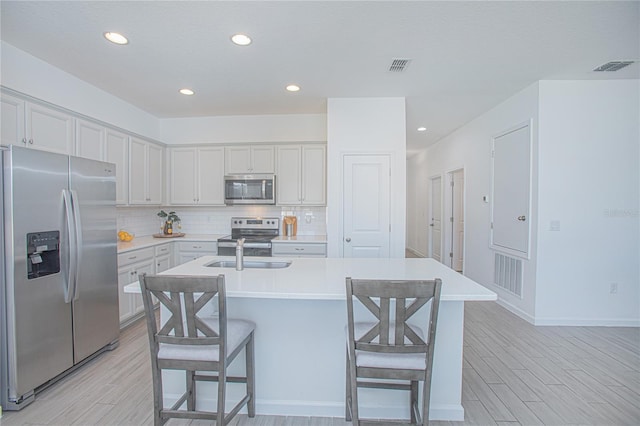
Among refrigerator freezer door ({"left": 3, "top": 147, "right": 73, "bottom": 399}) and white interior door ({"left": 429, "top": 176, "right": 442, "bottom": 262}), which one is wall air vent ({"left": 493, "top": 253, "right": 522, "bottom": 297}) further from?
refrigerator freezer door ({"left": 3, "top": 147, "right": 73, "bottom": 399})

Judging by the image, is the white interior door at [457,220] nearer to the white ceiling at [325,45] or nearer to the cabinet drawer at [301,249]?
the white ceiling at [325,45]

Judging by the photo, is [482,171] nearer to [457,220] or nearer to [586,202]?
[586,202]

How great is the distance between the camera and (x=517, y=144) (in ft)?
12.4

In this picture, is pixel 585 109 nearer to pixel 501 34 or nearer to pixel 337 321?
pixel 501 34

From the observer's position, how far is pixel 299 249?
4.06m

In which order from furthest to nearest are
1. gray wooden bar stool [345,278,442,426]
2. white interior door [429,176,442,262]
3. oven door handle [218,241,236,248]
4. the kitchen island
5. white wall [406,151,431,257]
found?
white wall [406,151,431,257], white interior door [429,176,442,262], oven door handle [218,241,236,248], the kitchen island, gray wooden bar stool [345,278,442,426]

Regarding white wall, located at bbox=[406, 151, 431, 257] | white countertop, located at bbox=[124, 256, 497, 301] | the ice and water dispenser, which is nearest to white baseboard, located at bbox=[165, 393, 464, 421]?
white countertop, located at bbox=[124, 256, 497, 301]

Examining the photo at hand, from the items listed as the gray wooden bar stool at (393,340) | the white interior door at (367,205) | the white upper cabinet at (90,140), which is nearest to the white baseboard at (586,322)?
the white interior door at (367,205)

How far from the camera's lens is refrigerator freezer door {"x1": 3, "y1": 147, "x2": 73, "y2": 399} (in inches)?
79.1

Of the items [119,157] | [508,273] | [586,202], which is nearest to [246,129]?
[119,157]

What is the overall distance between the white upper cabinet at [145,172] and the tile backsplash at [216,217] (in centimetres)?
41

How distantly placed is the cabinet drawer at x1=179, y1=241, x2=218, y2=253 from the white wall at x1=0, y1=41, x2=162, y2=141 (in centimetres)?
168

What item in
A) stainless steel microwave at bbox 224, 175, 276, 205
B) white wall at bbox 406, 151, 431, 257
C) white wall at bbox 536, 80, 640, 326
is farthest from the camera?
white wall at bbox 406, 151, 431, 257

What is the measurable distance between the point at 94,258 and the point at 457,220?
19.8 feet
